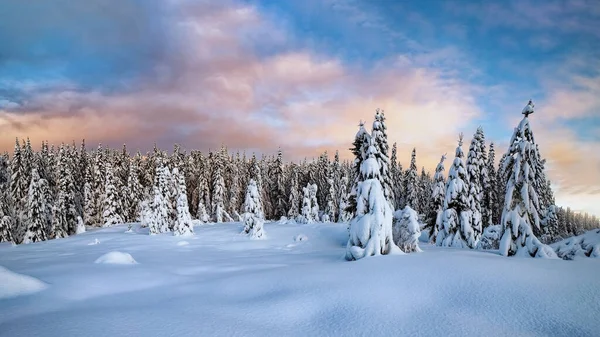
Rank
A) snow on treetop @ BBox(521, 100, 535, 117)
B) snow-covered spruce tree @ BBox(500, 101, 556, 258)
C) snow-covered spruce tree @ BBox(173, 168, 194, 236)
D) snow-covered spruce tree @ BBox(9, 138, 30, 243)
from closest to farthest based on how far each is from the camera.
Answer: snow-covered spruce tree @ BBox(500, 101, 556, 258) < snow on treetop @ BBox(521, 100, 535, 117) < snow-covered spruce tree @ BBox(173, 168, 194, 236) < snow-covered spruce tree @ BBox(9, 138, 30, 243)

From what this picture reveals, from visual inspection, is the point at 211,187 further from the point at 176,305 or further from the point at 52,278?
the point at 176,305

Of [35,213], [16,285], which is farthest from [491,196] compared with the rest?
[35,213]

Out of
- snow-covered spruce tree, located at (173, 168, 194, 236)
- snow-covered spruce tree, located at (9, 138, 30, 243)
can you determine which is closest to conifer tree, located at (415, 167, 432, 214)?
snow-covered spruce tree, located at (173, 168, 194, 236)

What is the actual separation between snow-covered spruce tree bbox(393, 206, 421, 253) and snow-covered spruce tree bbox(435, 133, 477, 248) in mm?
7012

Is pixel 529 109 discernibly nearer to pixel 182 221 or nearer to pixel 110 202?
pixel 182 221

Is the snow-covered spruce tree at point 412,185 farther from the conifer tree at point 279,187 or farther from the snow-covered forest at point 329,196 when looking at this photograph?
the conifer tree at point 279,187

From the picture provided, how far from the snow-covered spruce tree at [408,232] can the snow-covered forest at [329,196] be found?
0.21 ft

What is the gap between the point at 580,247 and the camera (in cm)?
1334

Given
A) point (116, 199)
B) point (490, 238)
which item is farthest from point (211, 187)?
point (490, 238)

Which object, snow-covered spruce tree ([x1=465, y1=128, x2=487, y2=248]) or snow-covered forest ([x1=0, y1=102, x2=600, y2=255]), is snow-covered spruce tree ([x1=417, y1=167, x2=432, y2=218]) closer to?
snow-covered forest ([x1=0, y1=102, x2=600, y2=255])

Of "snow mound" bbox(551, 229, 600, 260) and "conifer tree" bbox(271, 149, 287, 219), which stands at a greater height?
"conifer tree" bbox(271, 149, 287, 219)

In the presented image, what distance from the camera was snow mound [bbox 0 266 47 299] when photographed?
1002cm

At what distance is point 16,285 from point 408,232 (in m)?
19.2

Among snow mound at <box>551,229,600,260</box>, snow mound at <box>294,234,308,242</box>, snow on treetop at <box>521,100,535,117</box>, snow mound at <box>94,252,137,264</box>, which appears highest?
snow on treetop at <box>521,100,535,117</box>
